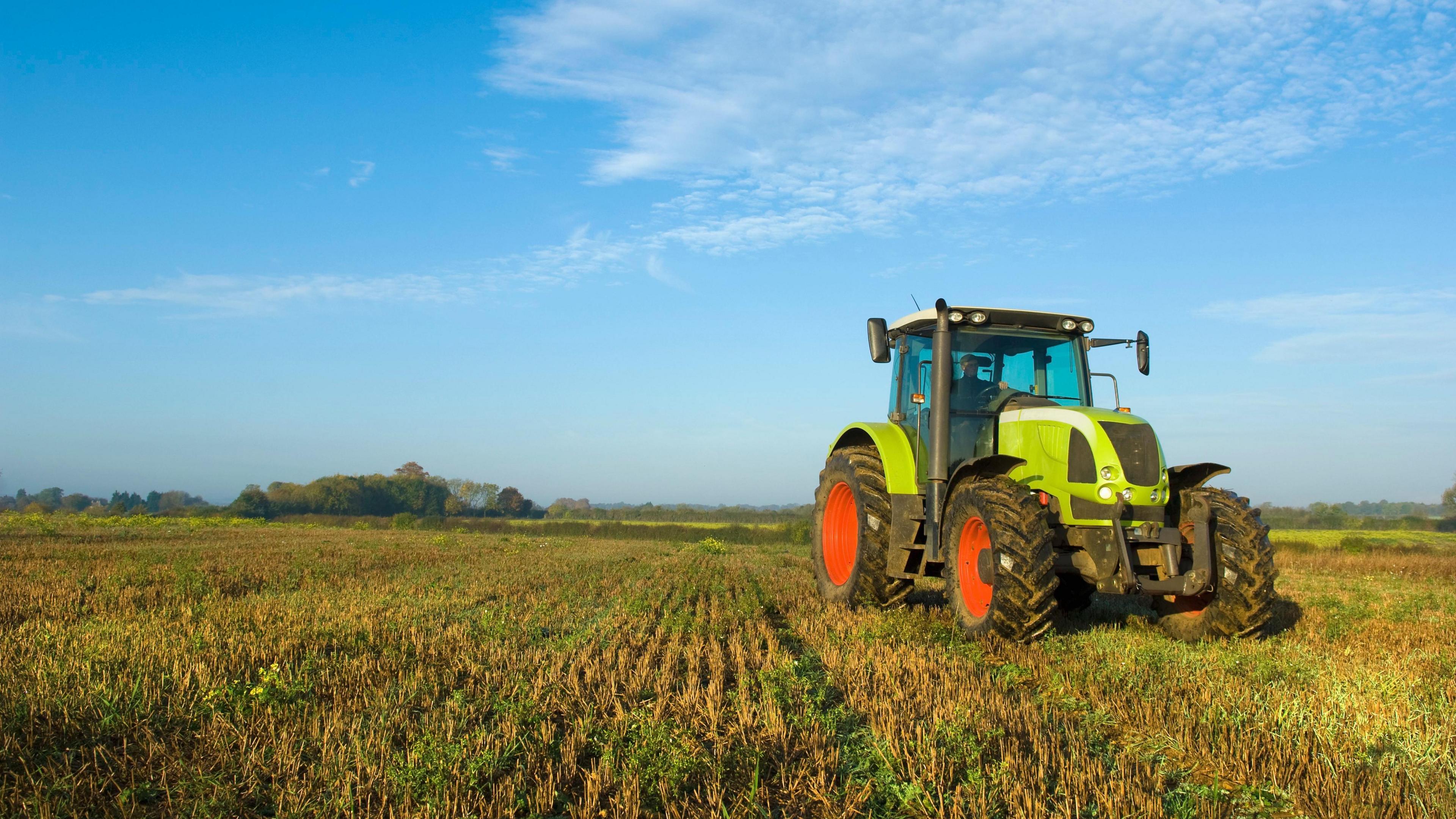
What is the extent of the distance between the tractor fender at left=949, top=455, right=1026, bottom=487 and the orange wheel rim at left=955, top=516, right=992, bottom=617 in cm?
42

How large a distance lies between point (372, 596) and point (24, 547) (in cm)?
1206

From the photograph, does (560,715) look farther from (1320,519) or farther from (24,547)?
(1320,519)

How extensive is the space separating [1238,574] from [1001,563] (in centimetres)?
179

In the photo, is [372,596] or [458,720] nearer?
[458,720]

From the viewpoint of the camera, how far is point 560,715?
4.28m

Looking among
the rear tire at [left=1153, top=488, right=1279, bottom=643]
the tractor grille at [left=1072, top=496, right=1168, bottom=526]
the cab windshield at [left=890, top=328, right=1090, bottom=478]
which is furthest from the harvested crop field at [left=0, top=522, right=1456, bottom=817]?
the cab windshield at [left=890, top=328, right=1090, bottom=478]

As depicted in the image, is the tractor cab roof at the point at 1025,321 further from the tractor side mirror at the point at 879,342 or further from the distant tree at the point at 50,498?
the distant tree at the point at 50,498

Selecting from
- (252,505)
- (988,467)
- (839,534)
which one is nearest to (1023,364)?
(988,467)

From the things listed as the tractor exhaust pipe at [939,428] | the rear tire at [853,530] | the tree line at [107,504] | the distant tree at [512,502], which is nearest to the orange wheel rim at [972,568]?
the tractor exhaust pipe at [939,428]

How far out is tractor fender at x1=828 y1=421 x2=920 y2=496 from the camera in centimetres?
775

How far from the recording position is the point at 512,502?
78.0 metres

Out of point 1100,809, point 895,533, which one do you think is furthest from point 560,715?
point 895,533

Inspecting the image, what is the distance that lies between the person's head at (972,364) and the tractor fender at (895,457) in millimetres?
876

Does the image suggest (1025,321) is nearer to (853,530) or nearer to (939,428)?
(939,428)
